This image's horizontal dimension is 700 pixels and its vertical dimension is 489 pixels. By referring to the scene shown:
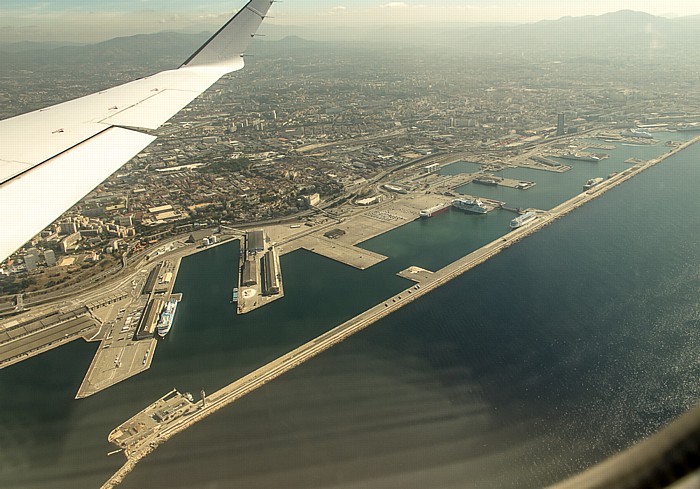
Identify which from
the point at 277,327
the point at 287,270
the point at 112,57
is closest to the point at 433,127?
the point at 287,270

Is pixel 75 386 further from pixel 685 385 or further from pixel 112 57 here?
pixel 112 57

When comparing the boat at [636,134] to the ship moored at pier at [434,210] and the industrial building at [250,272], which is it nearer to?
the ship moored at pier at [434,210]

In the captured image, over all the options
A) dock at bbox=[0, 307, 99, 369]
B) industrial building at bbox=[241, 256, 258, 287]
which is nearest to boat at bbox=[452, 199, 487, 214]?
industrial building at bbox=[241, 256, 258, 287]

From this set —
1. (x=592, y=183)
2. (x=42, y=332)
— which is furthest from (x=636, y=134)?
(x=42, y=332)

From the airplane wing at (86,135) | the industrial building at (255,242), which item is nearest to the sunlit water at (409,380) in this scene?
the industrial building at (255,242)

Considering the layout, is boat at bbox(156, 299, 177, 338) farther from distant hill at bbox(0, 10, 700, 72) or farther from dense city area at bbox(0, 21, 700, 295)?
distant hill at bbox(0, 10, 700, 72)

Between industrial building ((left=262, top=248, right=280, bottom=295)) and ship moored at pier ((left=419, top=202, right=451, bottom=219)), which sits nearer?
industrial building ((left=262, top=248, right=280, bottom=295))
